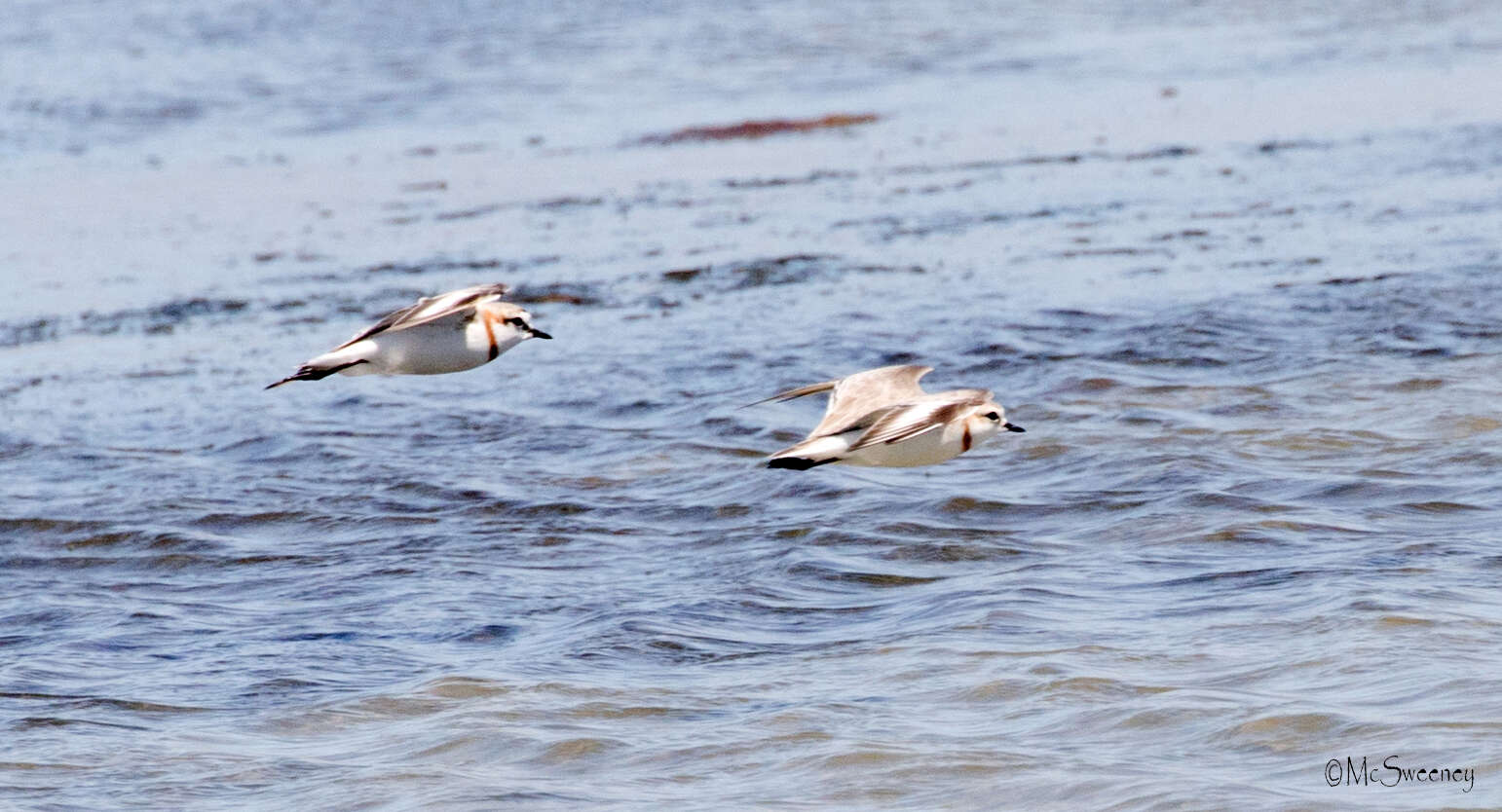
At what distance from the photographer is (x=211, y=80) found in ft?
83.0

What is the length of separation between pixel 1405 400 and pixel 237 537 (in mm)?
5523

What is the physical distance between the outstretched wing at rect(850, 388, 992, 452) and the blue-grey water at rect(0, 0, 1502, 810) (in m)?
0.84

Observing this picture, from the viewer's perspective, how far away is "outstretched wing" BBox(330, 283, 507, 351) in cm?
679

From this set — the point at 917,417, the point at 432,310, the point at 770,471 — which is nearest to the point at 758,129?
the point at 770,471

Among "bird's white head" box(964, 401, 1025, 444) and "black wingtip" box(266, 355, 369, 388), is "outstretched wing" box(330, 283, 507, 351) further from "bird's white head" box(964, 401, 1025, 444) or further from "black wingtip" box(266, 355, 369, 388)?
"bird's white head" box(964, 401, 1025, 444)

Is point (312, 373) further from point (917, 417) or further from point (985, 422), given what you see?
point (985, 422)

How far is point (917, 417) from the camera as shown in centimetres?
659

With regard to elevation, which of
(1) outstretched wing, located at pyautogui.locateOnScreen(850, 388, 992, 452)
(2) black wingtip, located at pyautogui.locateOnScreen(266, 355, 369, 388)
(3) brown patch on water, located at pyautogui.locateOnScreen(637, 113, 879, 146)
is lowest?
(3) brown patch on water, located at pyautogui.locateOnScreen(637, 113, 879, 146)

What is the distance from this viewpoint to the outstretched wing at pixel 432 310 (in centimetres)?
679

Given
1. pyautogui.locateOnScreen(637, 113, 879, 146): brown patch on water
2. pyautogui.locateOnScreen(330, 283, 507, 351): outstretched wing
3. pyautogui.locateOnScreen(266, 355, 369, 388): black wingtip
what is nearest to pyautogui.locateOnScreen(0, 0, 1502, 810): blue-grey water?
pyautogui.locateOnScreen(637, 113, 879, 146): brown patch on water

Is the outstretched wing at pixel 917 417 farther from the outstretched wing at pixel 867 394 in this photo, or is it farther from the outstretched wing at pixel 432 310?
the outstretched wing at pixel 432 310

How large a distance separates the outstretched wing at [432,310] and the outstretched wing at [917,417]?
133 cm

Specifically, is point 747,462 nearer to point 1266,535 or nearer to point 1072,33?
point 1266,535

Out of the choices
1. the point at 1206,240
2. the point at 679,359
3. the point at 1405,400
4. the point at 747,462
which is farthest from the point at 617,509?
the point at 1206,240
